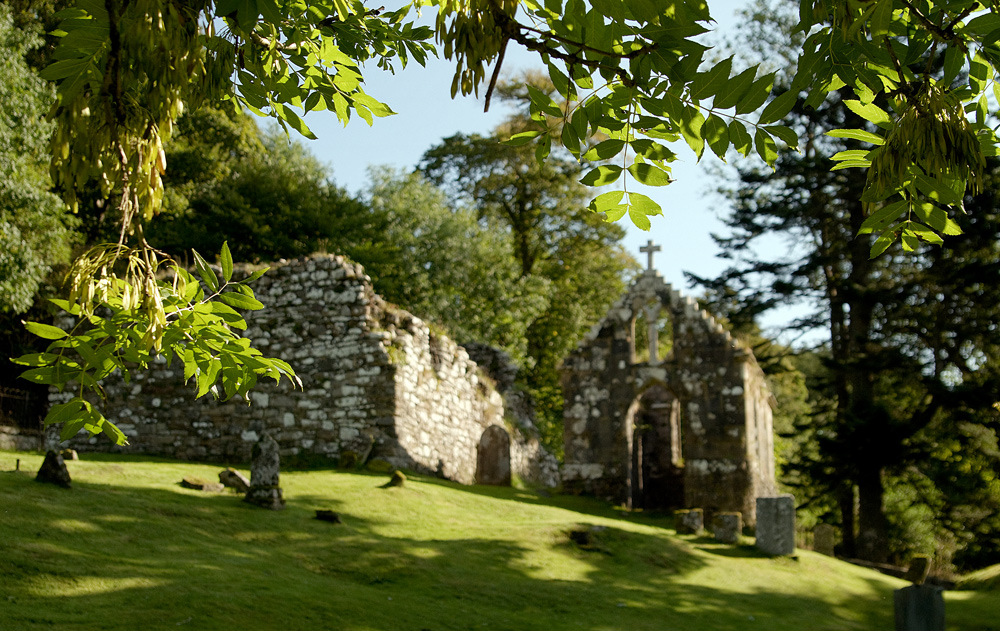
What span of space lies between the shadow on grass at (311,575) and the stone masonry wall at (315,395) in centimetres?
308

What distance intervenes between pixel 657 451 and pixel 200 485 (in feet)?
44.3

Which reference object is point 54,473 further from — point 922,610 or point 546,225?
point 546,225

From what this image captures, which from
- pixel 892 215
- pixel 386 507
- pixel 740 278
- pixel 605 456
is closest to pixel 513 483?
pixel 605 456

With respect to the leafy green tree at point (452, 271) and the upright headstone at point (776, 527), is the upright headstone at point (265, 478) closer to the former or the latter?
the upright headstone at point (776, 527)

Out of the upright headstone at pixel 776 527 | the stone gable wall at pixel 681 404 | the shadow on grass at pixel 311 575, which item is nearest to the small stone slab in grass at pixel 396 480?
the shadow on grass at pixel 311 575

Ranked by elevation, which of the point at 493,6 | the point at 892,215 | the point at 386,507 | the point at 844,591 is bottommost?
the point at 844,591

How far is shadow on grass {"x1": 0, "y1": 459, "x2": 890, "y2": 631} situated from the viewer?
7637mm

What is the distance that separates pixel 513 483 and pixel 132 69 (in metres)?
17.3

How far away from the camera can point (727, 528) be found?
15.5 meters

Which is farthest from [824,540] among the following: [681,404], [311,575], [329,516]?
[311,575]

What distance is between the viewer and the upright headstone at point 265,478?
481 inches

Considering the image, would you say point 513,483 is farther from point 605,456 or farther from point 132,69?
point 132,69

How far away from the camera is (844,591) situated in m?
13.5

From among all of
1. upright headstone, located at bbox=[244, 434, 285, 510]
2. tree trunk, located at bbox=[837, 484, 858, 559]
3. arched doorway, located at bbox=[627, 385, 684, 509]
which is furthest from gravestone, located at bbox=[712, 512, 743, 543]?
tree trunk, located at bbox=[837, 484, 858, 559]
